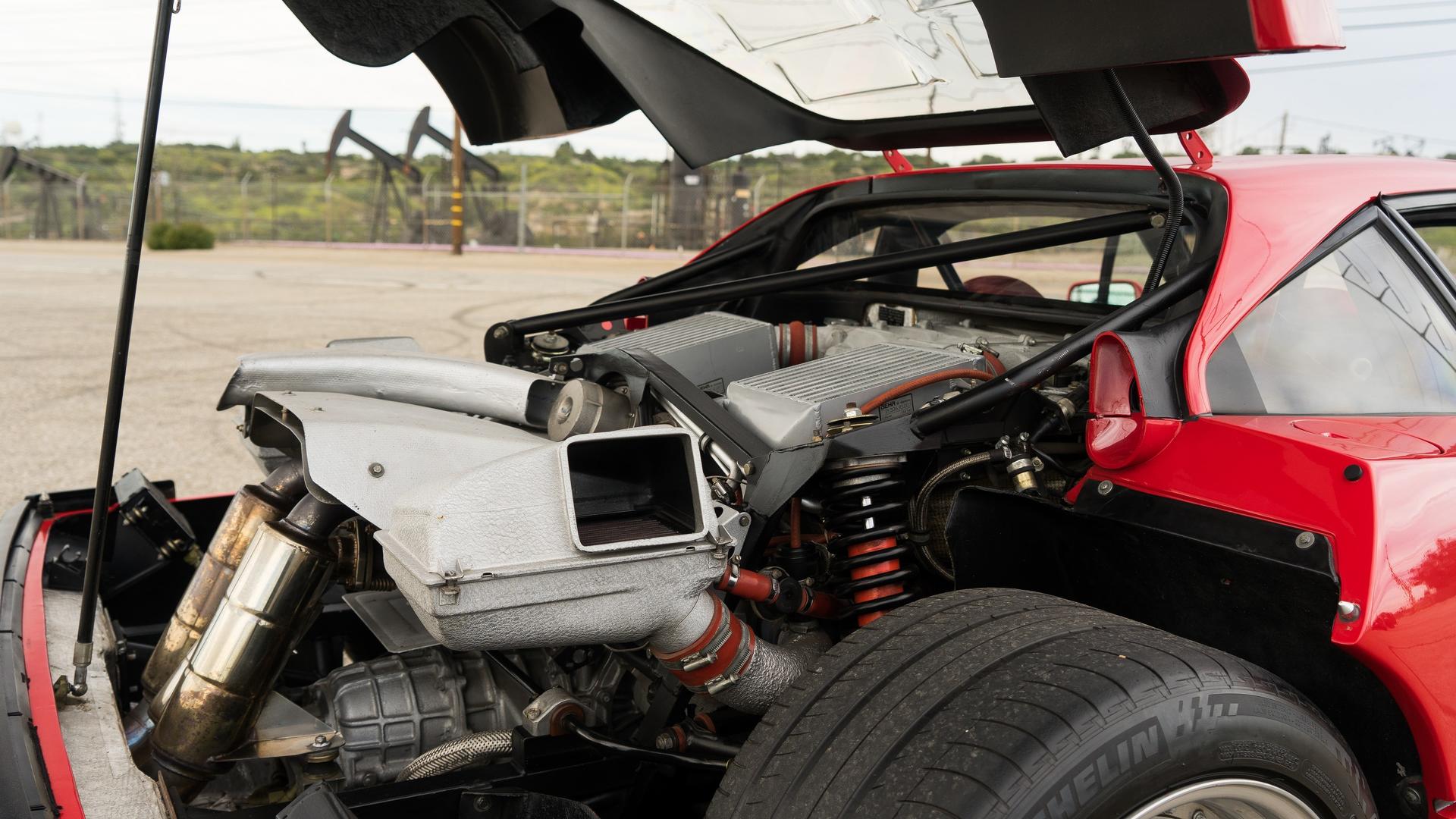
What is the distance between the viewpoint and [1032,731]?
147 centimetres

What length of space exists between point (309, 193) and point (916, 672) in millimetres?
40034

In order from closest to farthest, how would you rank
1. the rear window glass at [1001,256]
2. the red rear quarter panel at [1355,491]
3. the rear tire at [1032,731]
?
the rear tire at [1032,731]
the red rear quarter panel at [1355,491]
the rear window glass at [1001,256]

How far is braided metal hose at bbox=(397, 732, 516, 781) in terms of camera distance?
6.91 ft

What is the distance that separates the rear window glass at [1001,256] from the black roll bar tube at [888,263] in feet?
0.43

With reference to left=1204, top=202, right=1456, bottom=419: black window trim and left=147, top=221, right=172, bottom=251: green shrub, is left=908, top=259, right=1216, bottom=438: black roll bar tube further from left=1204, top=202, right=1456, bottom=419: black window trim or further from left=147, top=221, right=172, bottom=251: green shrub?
left=147, top=221, right=172, bottom=251: green shrub

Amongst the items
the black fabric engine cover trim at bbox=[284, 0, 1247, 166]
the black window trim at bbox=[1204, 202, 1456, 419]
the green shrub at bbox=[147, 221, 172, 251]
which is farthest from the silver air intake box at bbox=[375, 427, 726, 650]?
the green shrub at bbox=[147, 221, 172, 251]

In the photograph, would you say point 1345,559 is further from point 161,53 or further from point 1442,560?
point 161,53

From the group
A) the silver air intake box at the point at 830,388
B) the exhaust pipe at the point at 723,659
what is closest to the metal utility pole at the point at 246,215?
the silver air intake box at the point at 830,388

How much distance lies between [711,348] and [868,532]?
661 millimetres

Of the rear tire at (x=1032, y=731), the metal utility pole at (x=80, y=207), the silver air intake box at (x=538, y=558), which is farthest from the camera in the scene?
the metal utility pole at (x=80, y=207)

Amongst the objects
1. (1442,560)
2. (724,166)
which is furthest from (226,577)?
(724,166)

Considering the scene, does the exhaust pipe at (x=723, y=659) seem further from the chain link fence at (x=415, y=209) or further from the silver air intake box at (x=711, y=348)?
the chain link fence at (x=415, y=209)

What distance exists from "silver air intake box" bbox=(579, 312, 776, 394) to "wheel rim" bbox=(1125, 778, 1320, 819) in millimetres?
1344

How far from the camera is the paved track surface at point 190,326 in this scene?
6.09 meters
